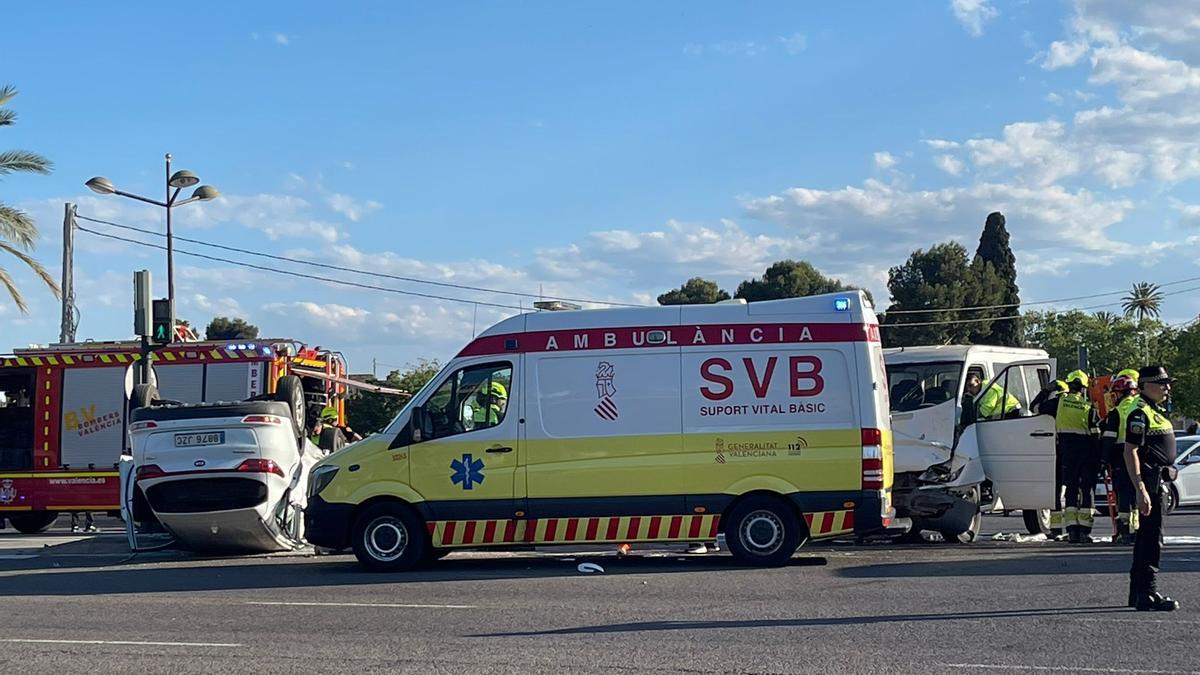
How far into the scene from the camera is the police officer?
8.62m

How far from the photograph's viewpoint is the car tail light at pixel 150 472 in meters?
13.4

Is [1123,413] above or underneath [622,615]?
above

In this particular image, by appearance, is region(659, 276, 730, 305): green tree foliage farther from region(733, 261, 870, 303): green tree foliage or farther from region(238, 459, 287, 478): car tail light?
region(238, 459, 287, 478): car tail light

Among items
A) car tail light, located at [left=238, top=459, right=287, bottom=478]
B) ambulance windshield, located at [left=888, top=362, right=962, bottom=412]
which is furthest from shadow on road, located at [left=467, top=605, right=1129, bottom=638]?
car tail light, located at [left=238, top=459, right=287, bottom=478]

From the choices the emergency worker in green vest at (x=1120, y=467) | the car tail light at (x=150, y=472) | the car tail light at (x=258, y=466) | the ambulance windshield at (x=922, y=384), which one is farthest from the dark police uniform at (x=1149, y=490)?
the car tail light at (x=150, y=472)

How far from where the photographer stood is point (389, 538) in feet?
39.8

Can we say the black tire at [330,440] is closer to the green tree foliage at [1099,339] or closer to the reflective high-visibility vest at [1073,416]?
the reflective high-visibility vest at [1073,416]

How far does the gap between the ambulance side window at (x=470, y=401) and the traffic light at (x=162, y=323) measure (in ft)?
19.7

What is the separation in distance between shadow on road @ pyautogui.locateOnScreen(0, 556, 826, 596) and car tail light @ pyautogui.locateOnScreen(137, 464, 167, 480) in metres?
0.99

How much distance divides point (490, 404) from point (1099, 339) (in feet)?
210

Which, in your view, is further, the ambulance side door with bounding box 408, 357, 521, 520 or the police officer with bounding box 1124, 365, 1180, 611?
the ambulance side door with bounding box 408, 357, 521, 520

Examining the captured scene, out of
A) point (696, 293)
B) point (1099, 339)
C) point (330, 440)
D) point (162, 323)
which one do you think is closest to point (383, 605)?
point (330, 440)

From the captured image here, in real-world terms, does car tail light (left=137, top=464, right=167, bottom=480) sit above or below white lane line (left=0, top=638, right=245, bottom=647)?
above

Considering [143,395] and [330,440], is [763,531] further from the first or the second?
[143,395]
